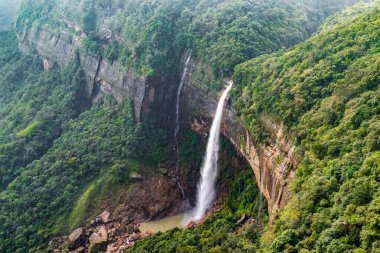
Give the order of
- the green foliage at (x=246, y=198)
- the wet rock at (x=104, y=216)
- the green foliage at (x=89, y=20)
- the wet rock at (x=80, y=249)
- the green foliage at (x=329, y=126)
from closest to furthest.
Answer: the green foliage at (x=329, y=126)
the green foliage at (x=246, y=198)
the wet rock at (x=80, y=249)
the wet rock at (x=104, y=216)
the green foliage at (x=89, y=20)

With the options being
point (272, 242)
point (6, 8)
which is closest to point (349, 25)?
point (272, 242)

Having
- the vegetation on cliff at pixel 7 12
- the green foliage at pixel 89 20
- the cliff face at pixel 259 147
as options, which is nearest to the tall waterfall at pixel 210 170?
the cliff face at pixel 259 147

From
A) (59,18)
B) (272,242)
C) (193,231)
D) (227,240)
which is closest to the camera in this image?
(272,242)

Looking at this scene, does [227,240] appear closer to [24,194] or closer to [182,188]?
[182,188]

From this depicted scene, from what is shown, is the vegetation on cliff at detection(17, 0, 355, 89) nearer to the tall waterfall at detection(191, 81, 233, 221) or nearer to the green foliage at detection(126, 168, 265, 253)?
the tall waterfall at detection(191, 81, 233, 221)

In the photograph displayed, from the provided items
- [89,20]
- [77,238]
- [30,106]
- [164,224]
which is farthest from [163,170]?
[89,20]

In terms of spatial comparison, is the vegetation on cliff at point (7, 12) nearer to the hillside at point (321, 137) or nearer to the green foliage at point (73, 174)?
the green foliage at point (73, 174)
